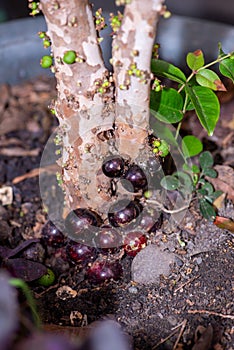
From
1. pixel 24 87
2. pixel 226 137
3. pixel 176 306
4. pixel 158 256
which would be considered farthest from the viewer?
pixel 24 87

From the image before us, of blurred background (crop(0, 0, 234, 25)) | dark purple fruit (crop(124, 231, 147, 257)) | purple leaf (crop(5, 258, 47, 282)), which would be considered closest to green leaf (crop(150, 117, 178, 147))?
dark purple fruit (crop(124, 231, 147, 257))

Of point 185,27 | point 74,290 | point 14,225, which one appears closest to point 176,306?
point 74,290

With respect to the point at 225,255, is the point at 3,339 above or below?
above

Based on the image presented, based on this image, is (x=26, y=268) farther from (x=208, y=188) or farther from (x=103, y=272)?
(x=208, y=188)

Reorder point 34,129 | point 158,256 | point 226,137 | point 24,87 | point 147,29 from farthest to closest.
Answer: point 24,87
point 34,129
point 226,137
point 158,256
point 147,29

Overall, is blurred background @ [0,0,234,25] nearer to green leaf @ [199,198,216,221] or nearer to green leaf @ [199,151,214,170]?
green leaf @ [199,151,214,170]

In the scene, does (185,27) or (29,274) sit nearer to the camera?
(29,274)

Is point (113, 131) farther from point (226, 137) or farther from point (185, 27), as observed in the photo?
point (185, 27)
